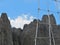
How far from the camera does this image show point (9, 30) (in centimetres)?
3622

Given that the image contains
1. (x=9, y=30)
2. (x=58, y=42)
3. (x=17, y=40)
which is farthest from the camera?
(x=17, y=40)

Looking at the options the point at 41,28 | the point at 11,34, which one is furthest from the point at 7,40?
the point at 41,28

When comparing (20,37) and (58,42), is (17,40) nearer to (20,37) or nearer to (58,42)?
(20,37)

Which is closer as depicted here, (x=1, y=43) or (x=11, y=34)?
(x=1, y=43)

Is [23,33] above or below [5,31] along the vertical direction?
below

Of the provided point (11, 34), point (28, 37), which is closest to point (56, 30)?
point (28, 37)

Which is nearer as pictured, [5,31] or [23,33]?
[5,31]

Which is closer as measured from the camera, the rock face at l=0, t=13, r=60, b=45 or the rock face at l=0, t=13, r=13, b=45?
the rock face at l=0, t=13, r=60, b=45

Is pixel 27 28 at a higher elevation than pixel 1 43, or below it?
higher

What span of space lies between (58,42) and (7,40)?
7.24m

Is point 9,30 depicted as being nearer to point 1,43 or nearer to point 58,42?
point 1,43

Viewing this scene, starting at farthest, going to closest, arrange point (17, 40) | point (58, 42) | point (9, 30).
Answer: point (17, 40) < point (9, 30) < point (58, 42)

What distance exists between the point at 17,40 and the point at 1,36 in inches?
176

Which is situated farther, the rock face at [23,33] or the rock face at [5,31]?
the rock face at [5,31]
